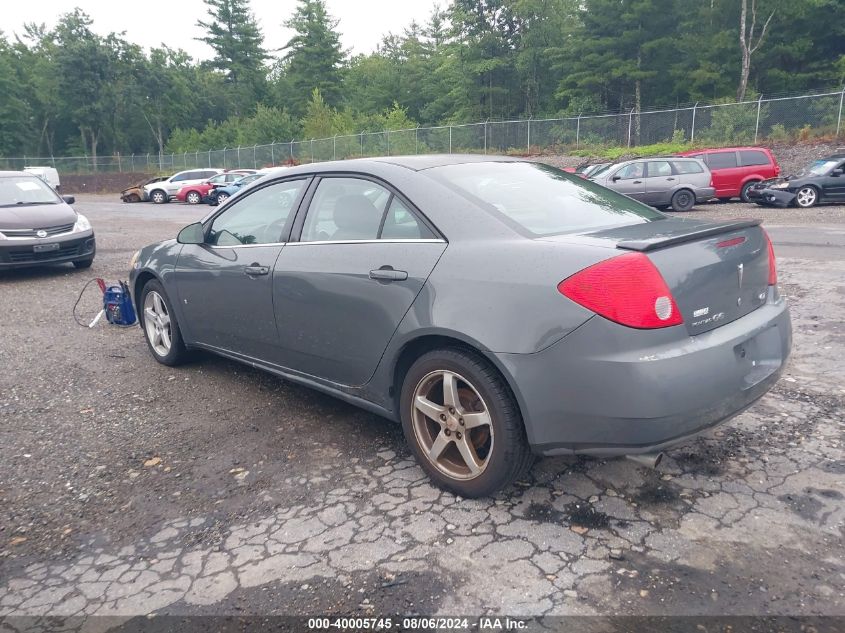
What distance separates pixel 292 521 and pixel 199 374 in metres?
2.51

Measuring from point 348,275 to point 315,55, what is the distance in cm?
6218

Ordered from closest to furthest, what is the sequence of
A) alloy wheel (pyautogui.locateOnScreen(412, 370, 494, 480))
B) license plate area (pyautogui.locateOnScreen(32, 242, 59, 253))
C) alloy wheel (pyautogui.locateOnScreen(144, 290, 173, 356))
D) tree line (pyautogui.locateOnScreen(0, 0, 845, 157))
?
alloy wheel (pyautogui.locateOnScreen(412, 370, 494, 480)) < alloy wheel (pyautogui.locateOnScreen(144, 290, 173, 356)) < license plate area (pyautogui.locateOnScreen(32, 242, 59, 253)) < tree line (pyautogui.locateOnScreen(0, 0, 845, 157))

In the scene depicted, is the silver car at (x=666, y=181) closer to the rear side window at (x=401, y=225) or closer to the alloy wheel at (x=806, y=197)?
the alloy wheel at (x=806, y=197)

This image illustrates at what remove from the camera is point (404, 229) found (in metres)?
3.34

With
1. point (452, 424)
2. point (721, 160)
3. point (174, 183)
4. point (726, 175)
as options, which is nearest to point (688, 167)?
point (726, 175)

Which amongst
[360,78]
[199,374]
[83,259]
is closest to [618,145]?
[83,259]

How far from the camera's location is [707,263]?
111 inches

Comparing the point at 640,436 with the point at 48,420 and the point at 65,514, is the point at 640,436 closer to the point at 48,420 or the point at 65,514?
the point at 65,514

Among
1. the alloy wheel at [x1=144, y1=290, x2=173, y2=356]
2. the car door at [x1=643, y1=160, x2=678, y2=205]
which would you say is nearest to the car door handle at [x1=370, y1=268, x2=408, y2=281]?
the alloy wheel at [x1=144, y1=290, x2=173, y2=356]

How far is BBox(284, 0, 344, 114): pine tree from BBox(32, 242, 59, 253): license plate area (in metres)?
53.8

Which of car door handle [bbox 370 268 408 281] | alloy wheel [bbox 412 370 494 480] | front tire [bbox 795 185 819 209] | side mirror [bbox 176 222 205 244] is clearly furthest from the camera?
front tire [bbox 795 185 819 209]

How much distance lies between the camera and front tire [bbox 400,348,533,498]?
9.34 feet

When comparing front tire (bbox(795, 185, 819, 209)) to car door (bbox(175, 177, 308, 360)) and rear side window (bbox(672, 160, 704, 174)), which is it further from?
car door (bbox(175, 177, 308, 360))

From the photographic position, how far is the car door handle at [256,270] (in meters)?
3.99
